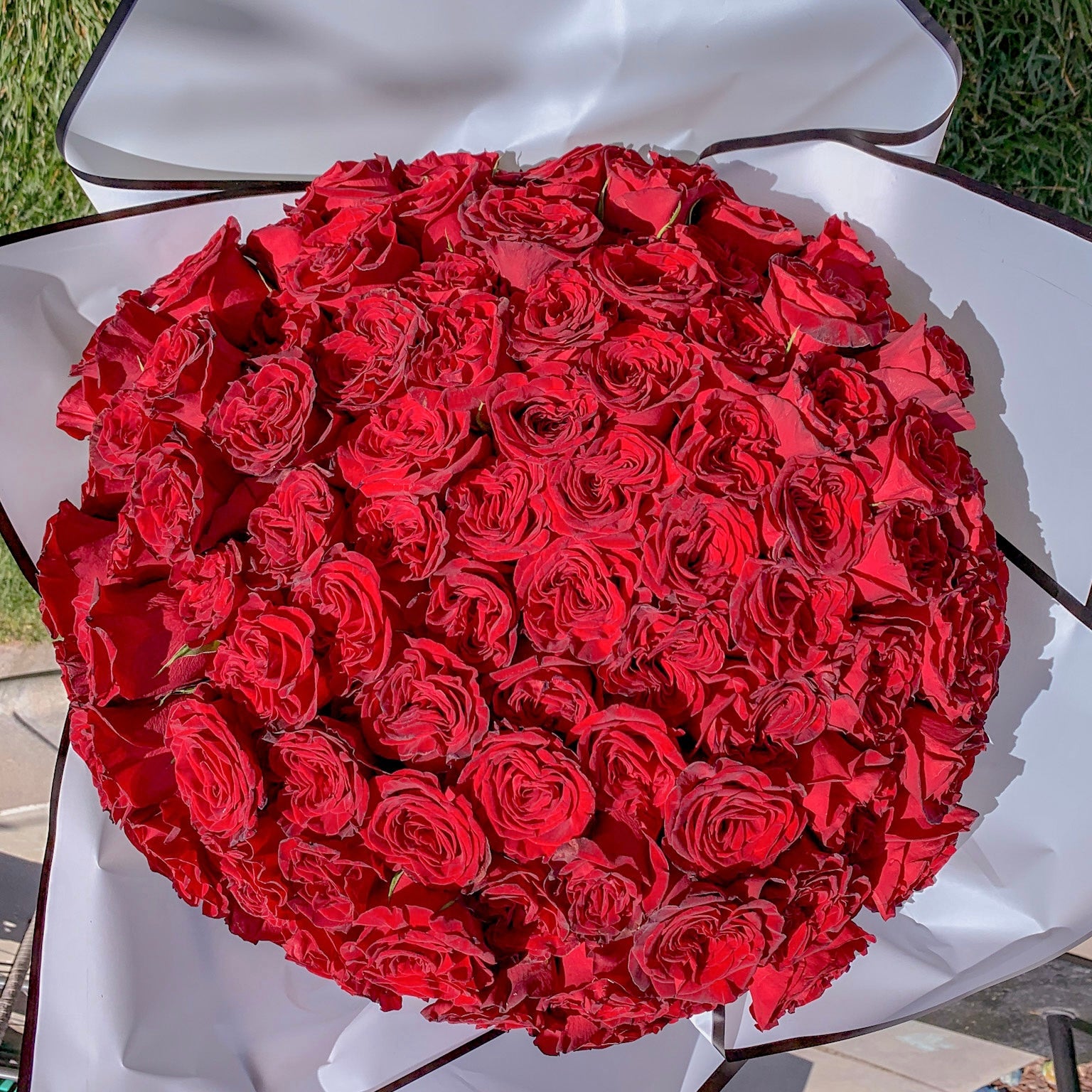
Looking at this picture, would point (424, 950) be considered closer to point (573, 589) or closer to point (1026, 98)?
point (573, 589)

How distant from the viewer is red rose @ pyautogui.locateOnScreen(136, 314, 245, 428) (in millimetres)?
963

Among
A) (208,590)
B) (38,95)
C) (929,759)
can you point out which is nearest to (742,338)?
(929,759)

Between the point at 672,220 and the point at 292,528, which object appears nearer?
the point at 292,528

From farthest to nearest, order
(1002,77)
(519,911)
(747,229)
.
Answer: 1. (1002,77)
2. (747,229)
3. (519,911)

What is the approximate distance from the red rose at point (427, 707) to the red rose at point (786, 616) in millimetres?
215

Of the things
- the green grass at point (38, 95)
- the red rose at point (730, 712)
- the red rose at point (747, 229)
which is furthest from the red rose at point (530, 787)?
the green grass at point (38, 95)

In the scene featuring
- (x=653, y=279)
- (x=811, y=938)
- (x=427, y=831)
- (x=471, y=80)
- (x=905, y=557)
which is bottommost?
(x=811, y=938)

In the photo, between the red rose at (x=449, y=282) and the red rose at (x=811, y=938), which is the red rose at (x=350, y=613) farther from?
the red rose at (x=811, y=938)

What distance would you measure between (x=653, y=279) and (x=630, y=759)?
427mm

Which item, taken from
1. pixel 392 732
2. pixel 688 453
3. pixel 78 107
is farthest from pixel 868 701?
pixel 78 107

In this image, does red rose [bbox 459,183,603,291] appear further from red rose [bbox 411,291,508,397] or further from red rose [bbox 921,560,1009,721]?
red rose [bbox 921,560,1009,721]

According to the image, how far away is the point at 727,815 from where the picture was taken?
2.78ft

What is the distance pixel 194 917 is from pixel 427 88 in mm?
958

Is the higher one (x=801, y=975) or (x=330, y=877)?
(x=330, y=877)
